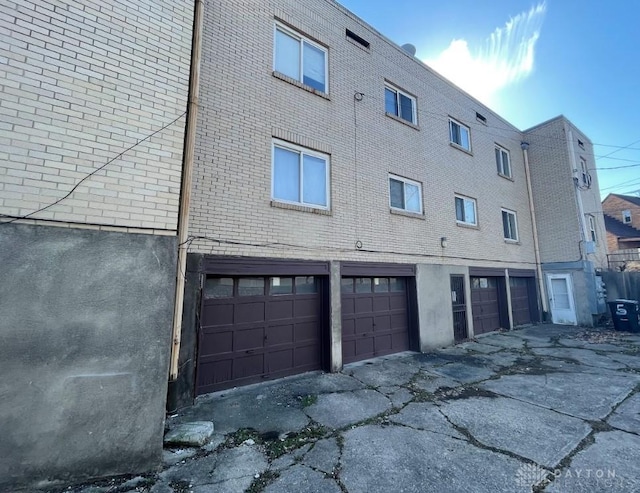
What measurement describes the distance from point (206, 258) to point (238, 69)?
4.08m

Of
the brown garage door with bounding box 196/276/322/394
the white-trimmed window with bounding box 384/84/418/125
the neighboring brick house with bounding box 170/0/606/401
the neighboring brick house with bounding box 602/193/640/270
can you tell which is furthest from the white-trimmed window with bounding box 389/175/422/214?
the neighboring brick house with bounding box 602/193/640/270

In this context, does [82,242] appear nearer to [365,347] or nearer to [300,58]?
[365,347]

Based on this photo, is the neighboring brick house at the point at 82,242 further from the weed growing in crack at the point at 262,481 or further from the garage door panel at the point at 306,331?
the garage door panel at the point at 306,331

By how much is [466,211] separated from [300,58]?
26.2 feet

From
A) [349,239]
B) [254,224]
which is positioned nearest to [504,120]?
[349,239]

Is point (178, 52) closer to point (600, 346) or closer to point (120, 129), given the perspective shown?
point (120, 129)

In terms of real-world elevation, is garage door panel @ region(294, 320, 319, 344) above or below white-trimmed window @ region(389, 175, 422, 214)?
below

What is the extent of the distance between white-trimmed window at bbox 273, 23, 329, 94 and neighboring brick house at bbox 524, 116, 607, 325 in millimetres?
12856

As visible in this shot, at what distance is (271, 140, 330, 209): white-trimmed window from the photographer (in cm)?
652

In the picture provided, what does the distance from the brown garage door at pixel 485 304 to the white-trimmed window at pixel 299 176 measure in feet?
24.5

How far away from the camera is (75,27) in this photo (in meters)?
3.60

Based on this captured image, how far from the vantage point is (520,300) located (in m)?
13.2

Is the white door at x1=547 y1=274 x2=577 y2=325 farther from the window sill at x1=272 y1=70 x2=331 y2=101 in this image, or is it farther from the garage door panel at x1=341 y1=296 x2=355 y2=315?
the window sill at x1=272 y1=70 x2=331 y2=101

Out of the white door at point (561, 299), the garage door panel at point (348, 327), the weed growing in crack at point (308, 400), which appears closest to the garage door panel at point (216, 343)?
the weed growing in crack at point (308, 400)
